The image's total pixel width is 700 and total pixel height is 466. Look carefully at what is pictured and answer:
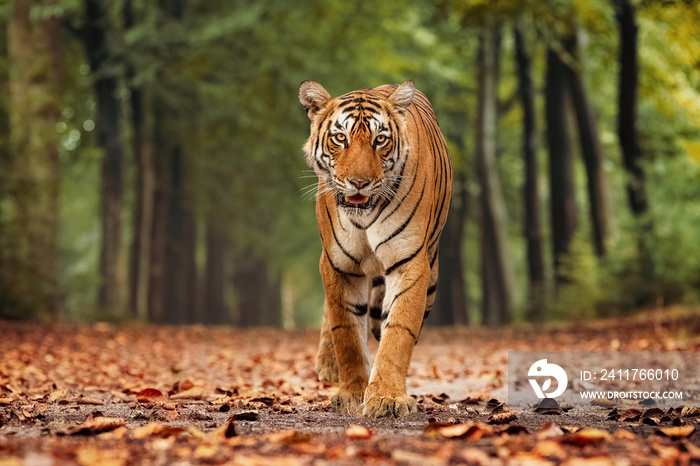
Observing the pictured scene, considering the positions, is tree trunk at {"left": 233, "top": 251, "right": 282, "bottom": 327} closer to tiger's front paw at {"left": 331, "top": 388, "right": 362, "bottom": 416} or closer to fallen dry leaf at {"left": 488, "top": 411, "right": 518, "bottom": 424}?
tiger's front paw at {"left": 331, "top": 388, "right": 362, "bottom": 416}

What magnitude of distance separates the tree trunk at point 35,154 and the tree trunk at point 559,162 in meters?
12.9

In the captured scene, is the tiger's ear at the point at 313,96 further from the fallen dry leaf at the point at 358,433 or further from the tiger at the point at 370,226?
the fallen dry leaf at the point at 358,433

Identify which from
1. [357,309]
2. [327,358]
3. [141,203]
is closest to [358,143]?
[357,309]

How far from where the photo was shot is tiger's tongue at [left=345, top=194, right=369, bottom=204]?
5.03 m

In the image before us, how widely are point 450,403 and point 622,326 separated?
979 centimetres

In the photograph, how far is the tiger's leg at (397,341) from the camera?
4.75 meters

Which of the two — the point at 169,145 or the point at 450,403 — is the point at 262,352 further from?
the point at 169,145

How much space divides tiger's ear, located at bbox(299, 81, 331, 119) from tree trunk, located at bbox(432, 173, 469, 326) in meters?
25.1

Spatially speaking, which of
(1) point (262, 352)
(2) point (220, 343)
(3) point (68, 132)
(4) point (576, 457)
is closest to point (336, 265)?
(4) point (576, 457)

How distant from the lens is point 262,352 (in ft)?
40.8

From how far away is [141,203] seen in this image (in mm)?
22562

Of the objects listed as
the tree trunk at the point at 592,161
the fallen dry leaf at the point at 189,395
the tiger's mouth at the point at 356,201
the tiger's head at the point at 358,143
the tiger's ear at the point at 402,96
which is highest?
the tree trunk at the point at 592,161

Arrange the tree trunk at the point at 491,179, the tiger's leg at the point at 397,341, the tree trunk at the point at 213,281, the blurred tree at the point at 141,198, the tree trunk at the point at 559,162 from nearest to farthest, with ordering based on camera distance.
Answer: the tiger's leg at the point at 397,341, the blurred tree at the point at 141,198, the tree trunk at the point at 559,162, the tree trunk at the point at 491,179, the tree trunk at the point at 213,281

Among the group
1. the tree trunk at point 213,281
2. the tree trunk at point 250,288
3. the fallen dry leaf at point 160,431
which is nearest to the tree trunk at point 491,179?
the tree trunk at point 213,281
